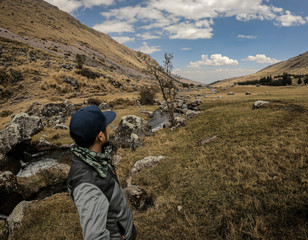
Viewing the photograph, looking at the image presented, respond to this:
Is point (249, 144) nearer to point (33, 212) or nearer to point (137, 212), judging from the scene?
point (137, 212)

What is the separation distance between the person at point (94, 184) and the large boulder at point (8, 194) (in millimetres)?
9552

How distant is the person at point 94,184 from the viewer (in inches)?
77.9

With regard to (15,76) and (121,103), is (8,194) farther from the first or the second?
(15,76)

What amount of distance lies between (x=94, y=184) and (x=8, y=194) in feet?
33.6

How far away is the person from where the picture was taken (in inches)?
77.9

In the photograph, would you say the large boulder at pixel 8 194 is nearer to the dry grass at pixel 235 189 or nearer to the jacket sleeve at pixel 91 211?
the dry grass at pixel 235 189

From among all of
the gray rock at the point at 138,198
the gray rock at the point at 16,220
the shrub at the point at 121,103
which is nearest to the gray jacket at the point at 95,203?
the gray rock at the point at 138,198

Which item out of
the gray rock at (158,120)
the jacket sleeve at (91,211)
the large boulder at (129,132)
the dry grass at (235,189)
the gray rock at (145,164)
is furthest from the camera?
the gray rock at (158,120)

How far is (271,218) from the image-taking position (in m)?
5.15

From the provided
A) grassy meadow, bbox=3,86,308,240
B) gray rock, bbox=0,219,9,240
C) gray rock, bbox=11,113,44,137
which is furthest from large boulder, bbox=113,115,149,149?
gray rock, bbox=0,219,9,240

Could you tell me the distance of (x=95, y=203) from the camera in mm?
2029

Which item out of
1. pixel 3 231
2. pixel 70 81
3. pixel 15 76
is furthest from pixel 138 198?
pixel 15 76

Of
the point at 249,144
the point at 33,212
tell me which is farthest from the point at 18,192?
the point at 249,144

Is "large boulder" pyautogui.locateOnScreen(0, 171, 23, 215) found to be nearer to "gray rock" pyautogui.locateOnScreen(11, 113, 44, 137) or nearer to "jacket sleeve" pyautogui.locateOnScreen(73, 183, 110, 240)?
"jacket sleeve" pyautogui.locateOnScreen(73, 183, 110, 240)
